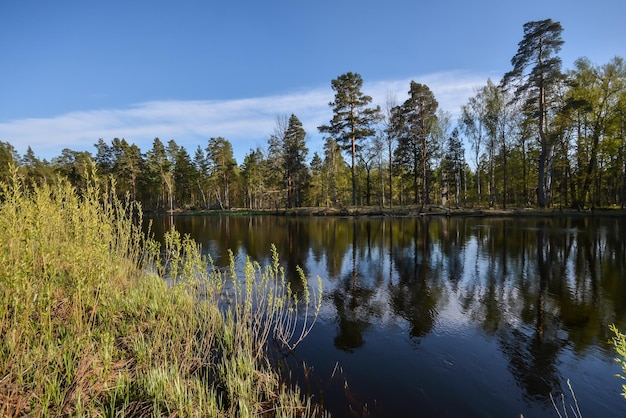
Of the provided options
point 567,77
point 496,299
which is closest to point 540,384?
point 496,299

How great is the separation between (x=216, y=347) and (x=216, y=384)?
1279 millimetres

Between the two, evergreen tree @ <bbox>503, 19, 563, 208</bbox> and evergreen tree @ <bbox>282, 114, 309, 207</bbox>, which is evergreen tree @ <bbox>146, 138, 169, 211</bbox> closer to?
evergreen tree @ <bbox>282, 114, 309, 207</bbox>

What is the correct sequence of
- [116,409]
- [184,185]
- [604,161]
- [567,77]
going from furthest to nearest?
[184,185], [604,161], [567,77], [116,409]

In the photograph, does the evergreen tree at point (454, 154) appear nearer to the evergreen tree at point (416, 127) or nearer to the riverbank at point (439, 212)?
the evergreen tree at point (416, 127)

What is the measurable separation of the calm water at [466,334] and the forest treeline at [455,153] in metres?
13.5

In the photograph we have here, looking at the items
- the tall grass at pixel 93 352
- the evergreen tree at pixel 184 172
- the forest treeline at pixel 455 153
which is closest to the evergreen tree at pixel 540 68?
the forest treeline at pixel 455 153

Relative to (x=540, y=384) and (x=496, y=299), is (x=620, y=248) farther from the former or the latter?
(x=540, y=384)

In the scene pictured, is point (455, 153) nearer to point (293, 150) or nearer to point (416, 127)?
point (416, 127)

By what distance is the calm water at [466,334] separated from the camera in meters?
4.58

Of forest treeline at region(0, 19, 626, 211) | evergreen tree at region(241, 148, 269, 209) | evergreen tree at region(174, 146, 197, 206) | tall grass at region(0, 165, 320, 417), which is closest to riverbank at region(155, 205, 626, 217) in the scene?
forest treeline at region(0, 19, 626, 211)

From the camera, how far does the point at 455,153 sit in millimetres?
48062

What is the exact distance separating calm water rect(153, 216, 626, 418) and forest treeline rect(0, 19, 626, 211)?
532 inches

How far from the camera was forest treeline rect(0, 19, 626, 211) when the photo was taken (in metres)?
33.3

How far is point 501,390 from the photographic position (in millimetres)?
4746
